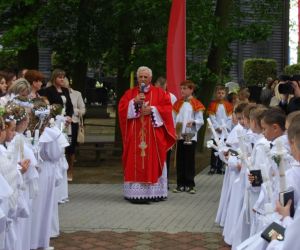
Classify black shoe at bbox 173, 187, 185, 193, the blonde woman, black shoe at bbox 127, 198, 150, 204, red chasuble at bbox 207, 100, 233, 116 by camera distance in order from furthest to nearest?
red chasuble at bbox 207, 100, 233, 116
black shoe at bbox 173, 187, 185, 193
black shoe at bbox 127, 198, 150, 204
the blonde woman

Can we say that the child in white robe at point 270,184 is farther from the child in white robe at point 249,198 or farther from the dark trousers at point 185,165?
the dark trousers at point 185,165

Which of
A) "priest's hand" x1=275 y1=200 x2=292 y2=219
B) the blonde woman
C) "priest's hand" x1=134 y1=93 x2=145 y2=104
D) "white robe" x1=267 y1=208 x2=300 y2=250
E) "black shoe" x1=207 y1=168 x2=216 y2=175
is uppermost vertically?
the blonde woman

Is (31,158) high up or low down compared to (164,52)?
down

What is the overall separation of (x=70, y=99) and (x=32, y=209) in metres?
4.75

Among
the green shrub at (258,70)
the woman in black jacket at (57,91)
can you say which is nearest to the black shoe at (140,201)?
the woman in black jacket at (57,91)

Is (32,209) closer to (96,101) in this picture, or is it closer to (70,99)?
(70,99)

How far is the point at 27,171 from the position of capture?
5.89 m

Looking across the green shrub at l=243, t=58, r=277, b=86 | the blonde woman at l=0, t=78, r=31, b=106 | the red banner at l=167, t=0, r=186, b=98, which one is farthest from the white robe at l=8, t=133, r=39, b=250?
the green shrub at l=243, t=58, r=277, b=86

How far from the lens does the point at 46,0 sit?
13953 millimetres

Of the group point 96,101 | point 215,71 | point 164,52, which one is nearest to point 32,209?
point 164,52

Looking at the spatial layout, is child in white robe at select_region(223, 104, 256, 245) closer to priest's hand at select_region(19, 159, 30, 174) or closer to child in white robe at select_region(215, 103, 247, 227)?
child in white robe at select_region(215, 103, 247, 227)

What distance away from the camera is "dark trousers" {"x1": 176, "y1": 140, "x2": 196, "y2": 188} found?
11.0 metres

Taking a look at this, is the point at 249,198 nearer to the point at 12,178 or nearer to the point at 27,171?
the point at 27,171

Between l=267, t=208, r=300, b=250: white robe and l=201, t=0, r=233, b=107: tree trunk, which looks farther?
l=201, t=0, r=233, b=107: tree trunk
